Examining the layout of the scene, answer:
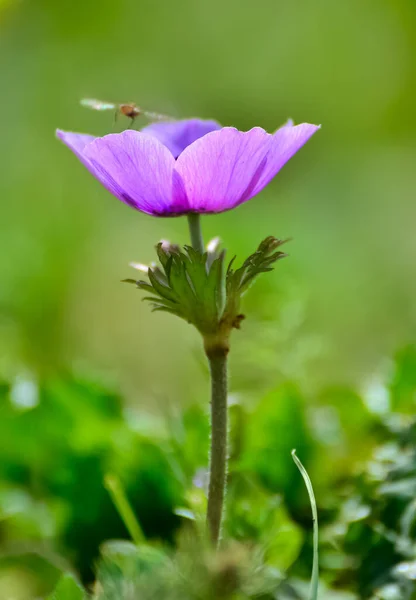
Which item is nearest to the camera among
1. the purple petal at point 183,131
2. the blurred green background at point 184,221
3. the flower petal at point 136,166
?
the flower petal at point 136,166

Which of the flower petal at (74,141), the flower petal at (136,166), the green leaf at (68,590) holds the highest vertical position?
the flower petal at (74,141)

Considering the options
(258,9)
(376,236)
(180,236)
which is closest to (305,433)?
(180,236)

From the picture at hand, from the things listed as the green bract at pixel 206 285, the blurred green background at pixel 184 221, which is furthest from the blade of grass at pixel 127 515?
the green bract at pixel 206 285

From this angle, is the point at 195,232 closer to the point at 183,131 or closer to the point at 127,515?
the point at 183,131

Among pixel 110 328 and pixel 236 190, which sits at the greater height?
pixel 236 190

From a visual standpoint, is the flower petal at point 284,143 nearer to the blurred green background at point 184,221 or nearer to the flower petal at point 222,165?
the flower petal at point 222,165

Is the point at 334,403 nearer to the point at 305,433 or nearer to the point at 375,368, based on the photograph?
the point at 305,433
